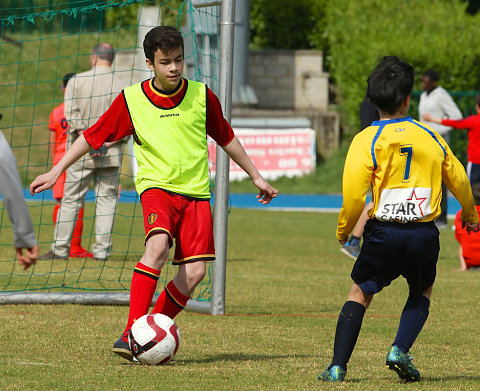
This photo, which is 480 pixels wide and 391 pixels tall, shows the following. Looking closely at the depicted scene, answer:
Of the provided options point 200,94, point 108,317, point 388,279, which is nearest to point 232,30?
point 200,94

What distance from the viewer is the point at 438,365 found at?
19.4 ft

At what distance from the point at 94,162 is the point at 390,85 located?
19.9ft

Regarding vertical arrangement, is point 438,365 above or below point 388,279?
below

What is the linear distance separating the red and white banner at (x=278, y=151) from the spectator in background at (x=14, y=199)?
1876cm

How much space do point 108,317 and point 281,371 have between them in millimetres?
2281

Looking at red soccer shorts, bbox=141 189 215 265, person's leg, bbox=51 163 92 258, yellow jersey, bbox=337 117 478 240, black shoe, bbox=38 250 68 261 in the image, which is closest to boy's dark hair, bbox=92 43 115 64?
person's leg, bbox=51 163 92 258

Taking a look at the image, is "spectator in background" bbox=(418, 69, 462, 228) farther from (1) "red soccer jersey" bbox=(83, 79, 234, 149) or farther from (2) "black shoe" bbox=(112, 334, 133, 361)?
(2) "black shoe" bbox=(112, 334, 133, 361)

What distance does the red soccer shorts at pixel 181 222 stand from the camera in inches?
226

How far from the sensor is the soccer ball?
5562 mm

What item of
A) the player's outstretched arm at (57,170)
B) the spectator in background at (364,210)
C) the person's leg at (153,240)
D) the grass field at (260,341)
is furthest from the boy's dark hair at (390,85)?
the spectator in background at (364,210)

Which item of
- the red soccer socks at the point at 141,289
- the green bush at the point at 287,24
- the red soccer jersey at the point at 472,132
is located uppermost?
the green bush at the point at 287,24

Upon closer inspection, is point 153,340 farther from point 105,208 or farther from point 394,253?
point 105,208

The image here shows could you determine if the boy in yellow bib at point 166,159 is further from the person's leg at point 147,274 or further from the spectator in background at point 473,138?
the spectator in background at point 473,138

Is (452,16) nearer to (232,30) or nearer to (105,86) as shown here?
(105,86)
